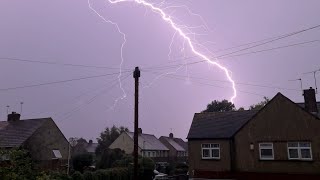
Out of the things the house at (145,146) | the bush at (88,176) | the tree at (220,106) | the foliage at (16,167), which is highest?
the tree at (220,106)

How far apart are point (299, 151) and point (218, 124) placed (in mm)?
9335

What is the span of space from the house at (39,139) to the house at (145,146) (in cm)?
2257

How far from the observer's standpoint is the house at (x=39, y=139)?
45.0m

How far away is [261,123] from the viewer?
3394 cm

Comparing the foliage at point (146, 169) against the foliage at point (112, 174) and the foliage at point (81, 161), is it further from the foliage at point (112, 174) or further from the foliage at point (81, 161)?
the foliage at point (81, 161)

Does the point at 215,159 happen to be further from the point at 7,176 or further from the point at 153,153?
the point at 153,153

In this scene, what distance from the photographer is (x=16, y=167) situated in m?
14.8

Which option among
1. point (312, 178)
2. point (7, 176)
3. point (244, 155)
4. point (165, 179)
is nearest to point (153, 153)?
point (165, 179)

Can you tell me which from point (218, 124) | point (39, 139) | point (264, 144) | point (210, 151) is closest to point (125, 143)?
point (39, 139)

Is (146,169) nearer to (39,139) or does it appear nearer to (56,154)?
(56,154)

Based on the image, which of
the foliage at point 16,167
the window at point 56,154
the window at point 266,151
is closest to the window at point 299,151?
the window at point 266,151

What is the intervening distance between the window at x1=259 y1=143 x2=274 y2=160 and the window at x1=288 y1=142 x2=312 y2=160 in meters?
1.63

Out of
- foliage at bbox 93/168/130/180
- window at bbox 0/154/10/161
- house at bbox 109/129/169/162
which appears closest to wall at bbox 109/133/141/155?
house at bbox 109/129/169/162

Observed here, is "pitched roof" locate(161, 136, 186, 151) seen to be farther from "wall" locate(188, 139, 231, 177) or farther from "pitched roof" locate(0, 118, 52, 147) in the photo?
"wall" locate(188, 139, 231, 177)
